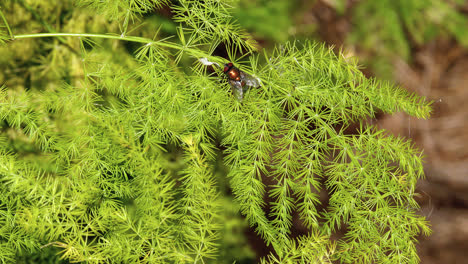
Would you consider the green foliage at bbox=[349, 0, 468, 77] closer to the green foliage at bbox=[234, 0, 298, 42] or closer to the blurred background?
the blurred background

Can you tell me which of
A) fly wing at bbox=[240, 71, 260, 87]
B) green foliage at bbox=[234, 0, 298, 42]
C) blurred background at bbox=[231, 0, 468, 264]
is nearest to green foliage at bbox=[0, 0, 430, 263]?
fly wing at bbox=[240, 71, 260, 87]

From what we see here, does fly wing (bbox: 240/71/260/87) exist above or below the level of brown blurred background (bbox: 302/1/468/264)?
above

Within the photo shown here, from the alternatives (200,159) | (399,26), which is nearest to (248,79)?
(200,159)

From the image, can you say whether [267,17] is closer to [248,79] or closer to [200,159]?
[248,79]

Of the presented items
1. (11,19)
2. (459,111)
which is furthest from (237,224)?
(11,19)

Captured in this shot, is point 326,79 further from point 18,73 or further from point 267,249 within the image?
point 18,73

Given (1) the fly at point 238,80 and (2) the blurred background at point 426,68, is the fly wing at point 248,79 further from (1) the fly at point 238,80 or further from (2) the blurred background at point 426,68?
(2) the blurred background at point 426,68
